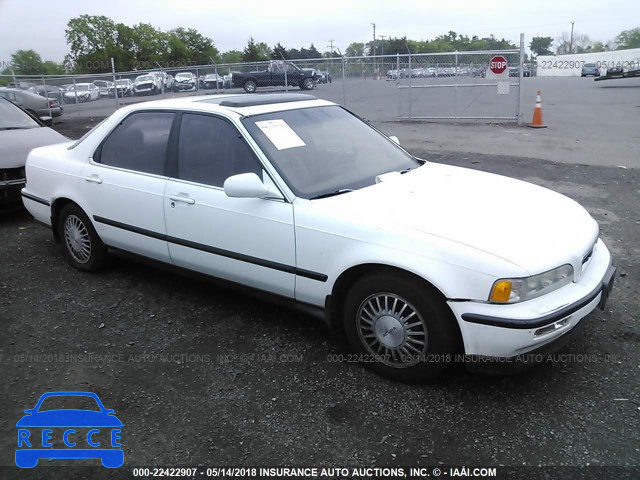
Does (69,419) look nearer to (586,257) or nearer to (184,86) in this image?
(586,257)

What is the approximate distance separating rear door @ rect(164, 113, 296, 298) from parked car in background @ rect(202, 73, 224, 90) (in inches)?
716

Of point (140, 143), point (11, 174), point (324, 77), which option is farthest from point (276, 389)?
point (324, 77)

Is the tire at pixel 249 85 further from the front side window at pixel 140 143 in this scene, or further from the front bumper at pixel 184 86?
the front side window at pixel 140 143

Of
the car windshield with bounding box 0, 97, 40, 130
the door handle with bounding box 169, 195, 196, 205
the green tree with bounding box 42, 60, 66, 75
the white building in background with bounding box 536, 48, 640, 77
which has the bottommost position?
the door handle with bounding box 169, 195, 196, 205

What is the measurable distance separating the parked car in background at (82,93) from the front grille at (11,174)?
1623 centimetres

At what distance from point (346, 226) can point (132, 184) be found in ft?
6.52

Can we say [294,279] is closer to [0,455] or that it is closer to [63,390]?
[63,390]

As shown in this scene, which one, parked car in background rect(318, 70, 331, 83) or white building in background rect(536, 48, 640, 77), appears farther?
white building in background rect(536, 48, 640, 77)

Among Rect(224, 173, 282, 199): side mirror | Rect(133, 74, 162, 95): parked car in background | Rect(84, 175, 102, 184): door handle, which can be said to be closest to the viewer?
Rect(224, 173, 282, 199): side mirror

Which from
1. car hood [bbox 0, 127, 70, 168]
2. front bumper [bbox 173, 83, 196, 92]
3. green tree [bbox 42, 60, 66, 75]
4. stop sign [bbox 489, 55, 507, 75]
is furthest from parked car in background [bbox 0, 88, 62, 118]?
green tree [bbox 42, 60, 66, 75]

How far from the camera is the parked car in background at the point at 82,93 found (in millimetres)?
21250

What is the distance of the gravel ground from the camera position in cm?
262

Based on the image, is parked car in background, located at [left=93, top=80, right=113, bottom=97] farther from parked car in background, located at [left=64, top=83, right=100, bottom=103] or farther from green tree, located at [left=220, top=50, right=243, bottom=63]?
green tree, located at [left=220, top=50, right=243, bottom=63]

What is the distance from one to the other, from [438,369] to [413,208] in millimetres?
932
